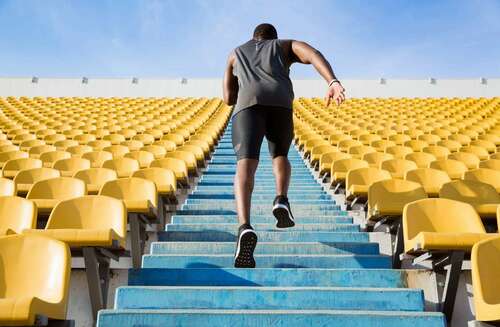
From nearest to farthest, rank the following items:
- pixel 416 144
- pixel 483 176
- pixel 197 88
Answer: pixel 483 176 < pixel 416 144 < pixel 197 88

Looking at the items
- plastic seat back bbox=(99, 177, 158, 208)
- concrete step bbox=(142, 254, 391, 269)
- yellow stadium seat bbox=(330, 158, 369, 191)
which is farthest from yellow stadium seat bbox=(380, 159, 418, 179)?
plastic seat back bbox=(99, 177, 158, 208)

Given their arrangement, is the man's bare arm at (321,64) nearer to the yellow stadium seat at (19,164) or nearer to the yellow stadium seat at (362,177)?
the yellow stadium seat at (362,177)

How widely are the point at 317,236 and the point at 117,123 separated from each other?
293 inches

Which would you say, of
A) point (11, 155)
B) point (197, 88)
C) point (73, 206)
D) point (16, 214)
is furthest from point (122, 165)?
point (197, 88)

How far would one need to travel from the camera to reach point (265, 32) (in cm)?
277

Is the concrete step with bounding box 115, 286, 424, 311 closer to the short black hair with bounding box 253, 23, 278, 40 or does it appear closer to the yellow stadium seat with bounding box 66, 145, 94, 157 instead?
the short black hair with bounding box 253, 23, 278, 40

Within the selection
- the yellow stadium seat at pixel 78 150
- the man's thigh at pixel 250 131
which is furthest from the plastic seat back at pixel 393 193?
the yellow stadium seat at pixel 78 150

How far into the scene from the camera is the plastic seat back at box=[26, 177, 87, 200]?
3.68 meters

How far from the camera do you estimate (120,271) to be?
2742mm

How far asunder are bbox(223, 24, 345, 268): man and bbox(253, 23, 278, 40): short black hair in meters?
0.06

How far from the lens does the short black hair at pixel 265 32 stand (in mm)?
2768

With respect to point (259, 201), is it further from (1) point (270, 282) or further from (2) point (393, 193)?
(1) point (270, 282)

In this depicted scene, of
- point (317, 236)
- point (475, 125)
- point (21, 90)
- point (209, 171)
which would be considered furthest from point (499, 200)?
point (21, 90)

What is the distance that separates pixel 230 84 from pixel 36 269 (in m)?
1.35
